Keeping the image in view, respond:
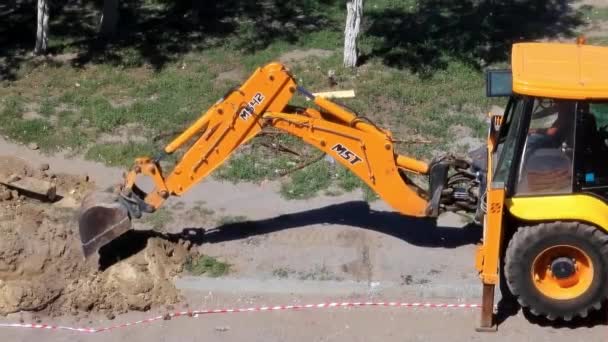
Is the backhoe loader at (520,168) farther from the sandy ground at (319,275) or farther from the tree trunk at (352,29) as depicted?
the tree trunk at (352,29)

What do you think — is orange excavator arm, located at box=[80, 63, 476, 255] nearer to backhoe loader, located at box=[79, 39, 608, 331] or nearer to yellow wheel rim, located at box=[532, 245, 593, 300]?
backhoe loader, located at box=[79, 39, 608, 331]

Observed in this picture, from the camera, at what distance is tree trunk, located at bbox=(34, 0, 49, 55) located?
613 inches

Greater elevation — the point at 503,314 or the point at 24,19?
the point at 24,19

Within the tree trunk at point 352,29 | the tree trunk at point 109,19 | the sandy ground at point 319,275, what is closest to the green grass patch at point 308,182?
the sandy ground at point 319,275

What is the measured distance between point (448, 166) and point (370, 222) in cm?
170

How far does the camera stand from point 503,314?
9.26 m

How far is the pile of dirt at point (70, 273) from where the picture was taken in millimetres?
9609

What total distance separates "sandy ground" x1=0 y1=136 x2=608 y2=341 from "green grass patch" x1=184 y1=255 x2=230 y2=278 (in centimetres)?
10

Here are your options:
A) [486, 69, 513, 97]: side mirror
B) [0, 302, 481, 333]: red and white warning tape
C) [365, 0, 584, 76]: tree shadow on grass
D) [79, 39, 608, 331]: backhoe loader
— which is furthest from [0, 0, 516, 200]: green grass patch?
[486, 69, 513, 97]: side mirror

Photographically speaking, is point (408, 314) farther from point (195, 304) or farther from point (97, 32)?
point (97, 32)

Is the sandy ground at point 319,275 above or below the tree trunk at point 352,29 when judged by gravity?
below

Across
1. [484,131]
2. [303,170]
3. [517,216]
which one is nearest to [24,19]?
[303,170]

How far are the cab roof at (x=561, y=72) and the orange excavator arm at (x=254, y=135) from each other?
4.45ft

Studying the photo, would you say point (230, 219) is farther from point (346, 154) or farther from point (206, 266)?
point (346, 154)
